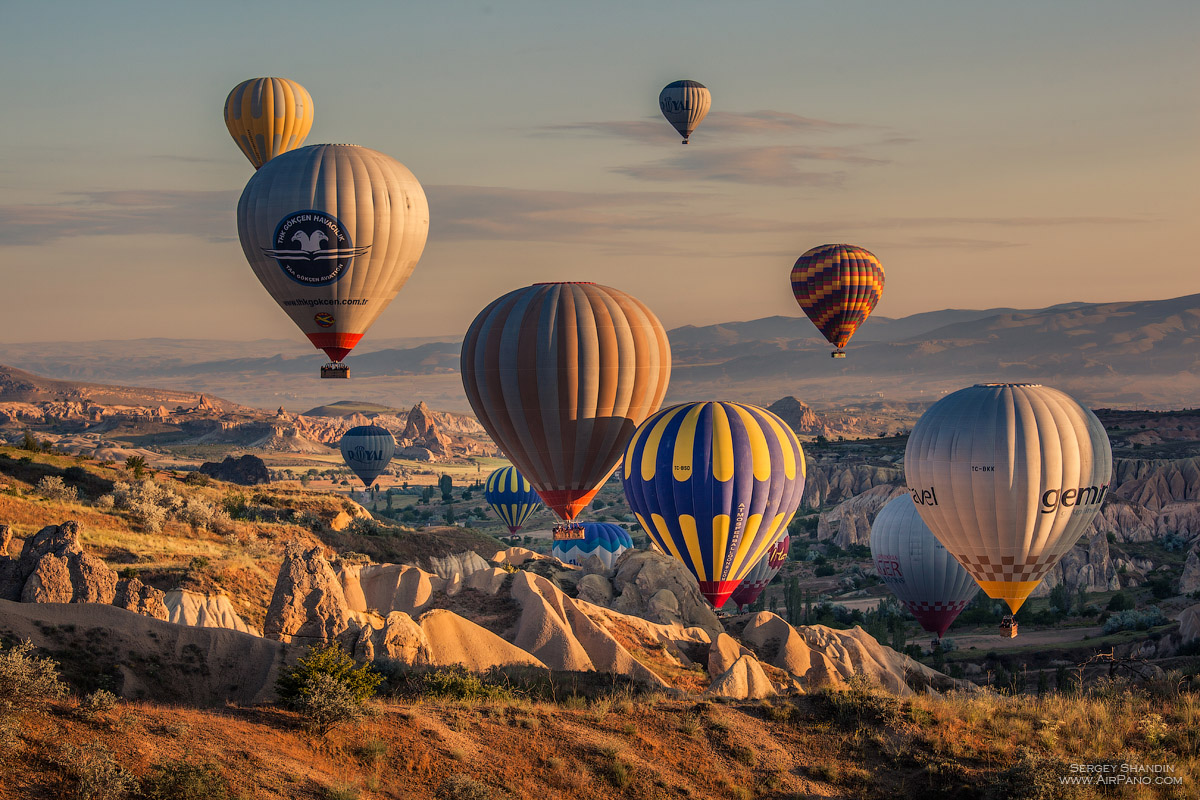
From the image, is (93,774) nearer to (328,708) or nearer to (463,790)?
(328,708)

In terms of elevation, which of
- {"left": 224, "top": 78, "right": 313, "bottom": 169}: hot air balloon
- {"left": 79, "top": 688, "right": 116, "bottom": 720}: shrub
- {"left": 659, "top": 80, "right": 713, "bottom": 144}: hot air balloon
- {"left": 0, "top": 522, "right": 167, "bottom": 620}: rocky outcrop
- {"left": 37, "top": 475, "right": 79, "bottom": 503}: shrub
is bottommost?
{"left": 79, "top": 688, "right": 116, "bottom": 720}: shrub

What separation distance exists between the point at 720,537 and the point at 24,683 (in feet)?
95.7

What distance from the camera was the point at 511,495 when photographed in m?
112

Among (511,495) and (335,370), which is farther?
(511,495)

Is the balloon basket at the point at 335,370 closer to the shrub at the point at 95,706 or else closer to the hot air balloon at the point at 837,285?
the shrub at the point at 95,706

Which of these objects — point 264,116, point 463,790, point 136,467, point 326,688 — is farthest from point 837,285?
point 463,790

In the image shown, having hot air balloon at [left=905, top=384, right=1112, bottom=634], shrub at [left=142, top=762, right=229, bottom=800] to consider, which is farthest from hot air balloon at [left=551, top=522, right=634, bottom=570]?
shrub at [left=142, top=762, right=229, bottom=800]

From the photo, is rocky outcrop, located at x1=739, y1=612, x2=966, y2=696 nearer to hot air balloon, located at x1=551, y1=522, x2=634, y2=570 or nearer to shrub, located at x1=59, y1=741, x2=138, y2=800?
shrub, located at x1=59, y1=741, x2=138, y2=800

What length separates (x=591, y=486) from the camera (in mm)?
54469

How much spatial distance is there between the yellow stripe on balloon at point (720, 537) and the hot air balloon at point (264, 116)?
118ft

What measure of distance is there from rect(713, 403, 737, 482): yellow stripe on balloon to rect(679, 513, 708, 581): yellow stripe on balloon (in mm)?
1960

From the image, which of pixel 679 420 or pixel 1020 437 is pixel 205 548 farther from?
pixel 1020 437

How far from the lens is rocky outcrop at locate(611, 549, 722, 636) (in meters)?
45.3

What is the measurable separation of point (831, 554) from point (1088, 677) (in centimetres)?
8274
